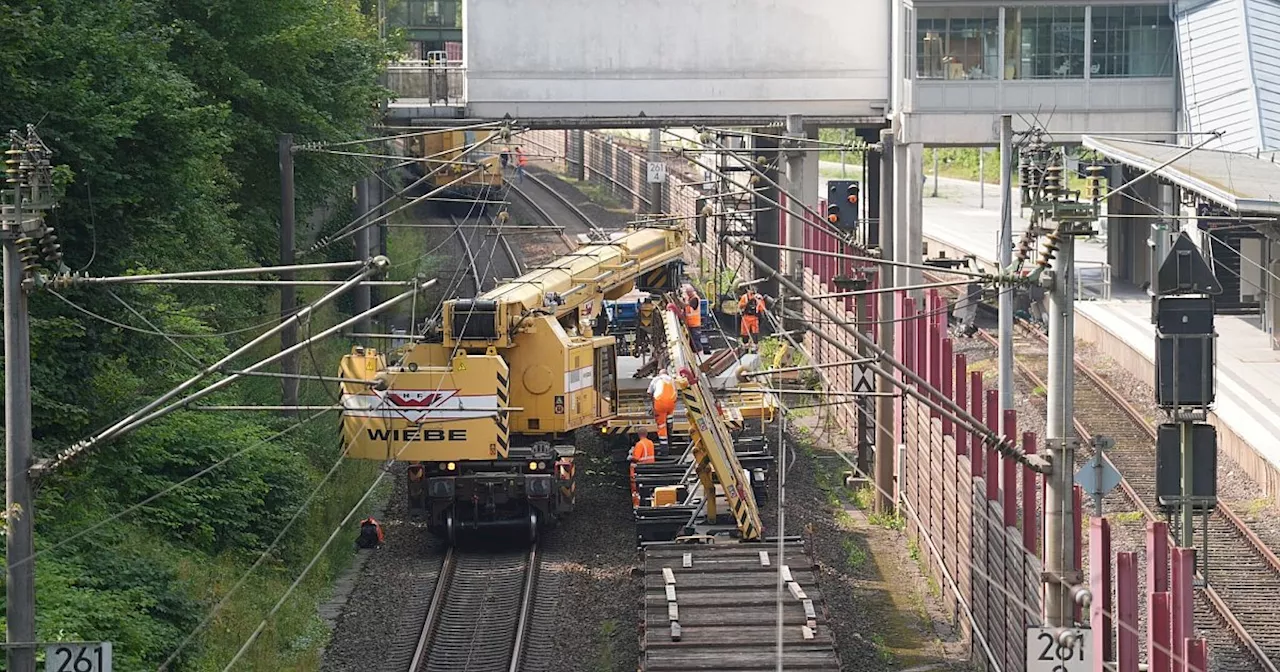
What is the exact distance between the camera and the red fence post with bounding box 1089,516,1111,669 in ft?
46.5

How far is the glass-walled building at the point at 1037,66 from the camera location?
4216cm

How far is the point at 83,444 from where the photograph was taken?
14.0 meters

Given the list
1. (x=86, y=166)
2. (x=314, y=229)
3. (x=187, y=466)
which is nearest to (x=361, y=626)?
(x=187, y=466)

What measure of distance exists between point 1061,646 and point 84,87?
47.3 feet

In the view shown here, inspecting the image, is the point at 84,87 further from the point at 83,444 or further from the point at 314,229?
the point at 314,229

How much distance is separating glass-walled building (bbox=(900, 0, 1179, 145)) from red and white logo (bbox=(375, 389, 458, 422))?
63.3 feet

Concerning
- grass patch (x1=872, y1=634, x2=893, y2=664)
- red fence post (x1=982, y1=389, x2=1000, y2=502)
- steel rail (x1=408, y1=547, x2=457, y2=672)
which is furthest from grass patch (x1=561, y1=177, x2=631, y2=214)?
red fence post (x1=982, y1=389, x2=1000, y2=502)

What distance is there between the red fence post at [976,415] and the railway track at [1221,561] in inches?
122

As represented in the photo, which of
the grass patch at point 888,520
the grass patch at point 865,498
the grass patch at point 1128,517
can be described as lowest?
the grass patch at point 888,520

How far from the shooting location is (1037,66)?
42500mm

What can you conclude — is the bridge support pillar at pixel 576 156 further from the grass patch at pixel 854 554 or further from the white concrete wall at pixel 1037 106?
the grass patch at pixel 854 554

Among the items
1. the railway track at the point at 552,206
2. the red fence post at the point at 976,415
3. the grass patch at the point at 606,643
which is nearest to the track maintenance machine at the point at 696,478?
the grass patch at the point at 606,643

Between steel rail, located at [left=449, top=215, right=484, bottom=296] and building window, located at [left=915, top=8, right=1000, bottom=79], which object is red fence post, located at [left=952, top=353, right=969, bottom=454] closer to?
steel rail, located at [left=449, top=215, right=484, bottom=296]

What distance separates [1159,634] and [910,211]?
1932 centimetres
